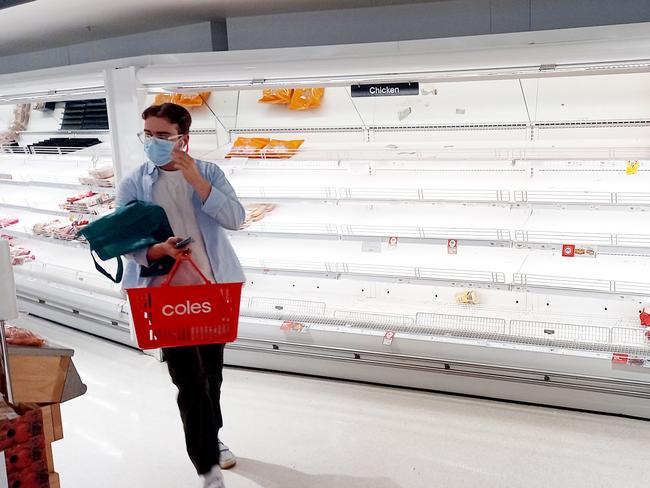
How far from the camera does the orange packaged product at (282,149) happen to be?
4.68 metres

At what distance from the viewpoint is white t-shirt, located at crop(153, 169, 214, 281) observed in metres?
3.14

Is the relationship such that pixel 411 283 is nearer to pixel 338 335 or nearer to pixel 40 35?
pixel 338 335

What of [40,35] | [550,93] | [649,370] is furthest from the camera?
[40,35]

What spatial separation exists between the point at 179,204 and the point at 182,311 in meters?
0.51

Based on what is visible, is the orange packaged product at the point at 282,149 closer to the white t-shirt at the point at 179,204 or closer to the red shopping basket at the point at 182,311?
the white t-shirt at the point at 179,204

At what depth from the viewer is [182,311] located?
294 cm

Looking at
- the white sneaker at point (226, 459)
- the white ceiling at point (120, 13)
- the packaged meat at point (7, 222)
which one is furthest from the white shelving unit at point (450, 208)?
the packaged meat at point (7, 222)

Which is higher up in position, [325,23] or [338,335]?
[325,23]

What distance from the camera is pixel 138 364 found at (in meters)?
4.97

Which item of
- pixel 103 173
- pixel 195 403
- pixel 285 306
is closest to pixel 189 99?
pixel 103 173

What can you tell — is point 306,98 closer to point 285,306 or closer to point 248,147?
point 248,147

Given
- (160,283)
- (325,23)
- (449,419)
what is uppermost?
(325,23)

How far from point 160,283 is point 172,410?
1.38m

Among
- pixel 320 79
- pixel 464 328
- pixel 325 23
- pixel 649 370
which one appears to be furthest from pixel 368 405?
pixel 325 23
